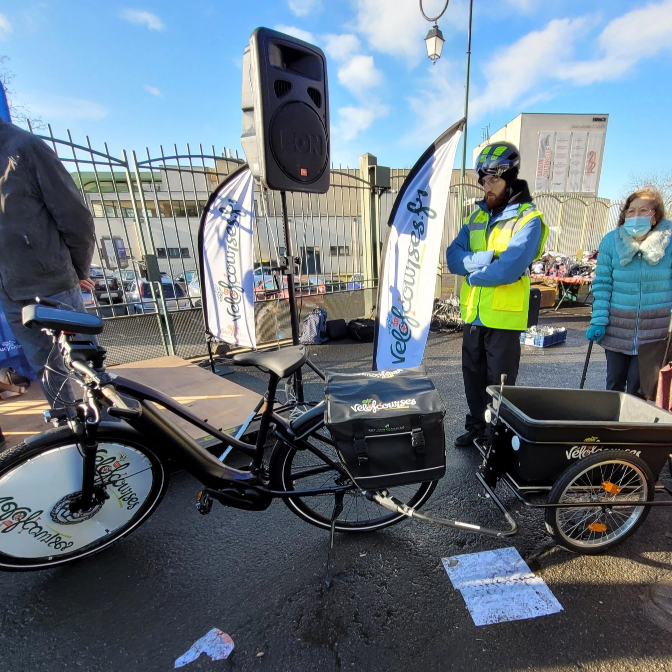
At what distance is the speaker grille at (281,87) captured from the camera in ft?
7.65

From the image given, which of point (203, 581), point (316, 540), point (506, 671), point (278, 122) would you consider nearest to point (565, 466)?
point (506, 671)

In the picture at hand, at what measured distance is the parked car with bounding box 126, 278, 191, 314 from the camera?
4691 millimetres

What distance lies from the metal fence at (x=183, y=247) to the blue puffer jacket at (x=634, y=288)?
1.41 m

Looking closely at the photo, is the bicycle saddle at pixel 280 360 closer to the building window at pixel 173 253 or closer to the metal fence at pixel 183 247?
the metal fence at pixel 183 247

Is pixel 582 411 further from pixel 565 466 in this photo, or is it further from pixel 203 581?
pixel 203 581

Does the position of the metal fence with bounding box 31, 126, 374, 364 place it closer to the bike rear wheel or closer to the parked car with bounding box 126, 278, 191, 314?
the parked car with bounding box 126, 278, 191, 314

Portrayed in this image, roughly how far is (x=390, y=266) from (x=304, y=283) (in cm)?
337

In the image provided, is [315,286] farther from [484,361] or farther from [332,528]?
[332,528]

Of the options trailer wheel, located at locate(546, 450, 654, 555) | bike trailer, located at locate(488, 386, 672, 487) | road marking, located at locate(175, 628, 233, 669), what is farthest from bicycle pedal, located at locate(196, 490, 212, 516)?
trailer wheel, located at locate(546, 450, 654, 555)

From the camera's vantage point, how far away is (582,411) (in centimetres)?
210

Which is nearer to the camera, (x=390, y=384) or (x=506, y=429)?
(x=390, y=384)

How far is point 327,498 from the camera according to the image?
89.1 inches

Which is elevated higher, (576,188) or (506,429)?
(576,188)

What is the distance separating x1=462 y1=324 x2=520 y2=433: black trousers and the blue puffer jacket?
2.59 feet
